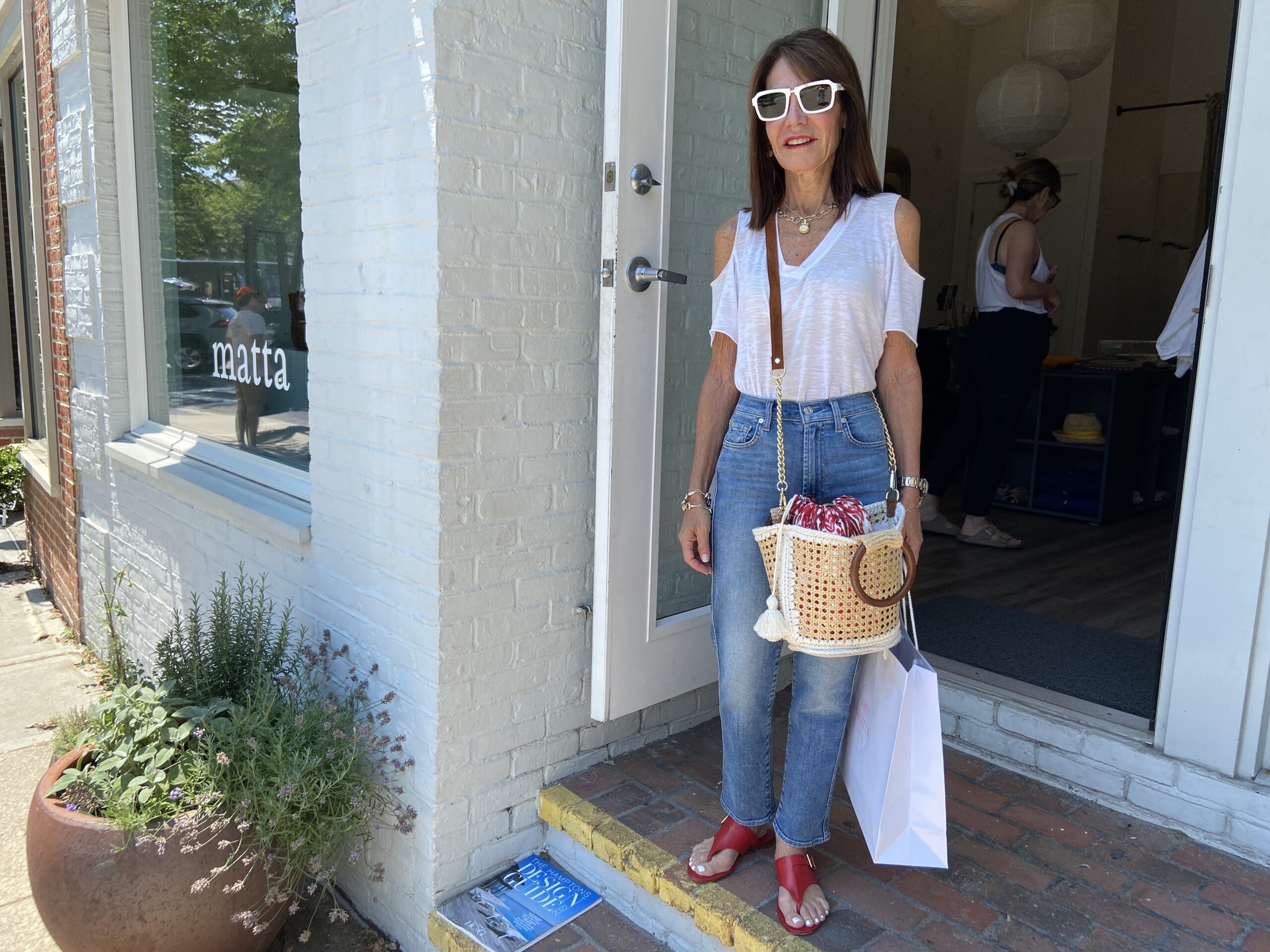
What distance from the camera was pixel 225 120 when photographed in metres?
3.70

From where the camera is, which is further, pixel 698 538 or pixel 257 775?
pixel 257 775

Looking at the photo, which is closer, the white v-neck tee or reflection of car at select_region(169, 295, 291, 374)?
the white v-neck tee

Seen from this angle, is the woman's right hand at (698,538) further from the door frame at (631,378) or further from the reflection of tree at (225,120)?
the reflection of tree at (225,120)

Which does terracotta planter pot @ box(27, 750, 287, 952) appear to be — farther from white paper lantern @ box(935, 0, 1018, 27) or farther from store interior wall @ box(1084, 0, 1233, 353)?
store interior wall @ box(1084, 0, 1233, 353)

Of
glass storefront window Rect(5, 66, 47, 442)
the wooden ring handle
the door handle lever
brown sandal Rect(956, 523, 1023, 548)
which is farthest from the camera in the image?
glass storefront window Rect(5, 66, 47, 442)

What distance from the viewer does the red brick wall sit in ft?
15.3

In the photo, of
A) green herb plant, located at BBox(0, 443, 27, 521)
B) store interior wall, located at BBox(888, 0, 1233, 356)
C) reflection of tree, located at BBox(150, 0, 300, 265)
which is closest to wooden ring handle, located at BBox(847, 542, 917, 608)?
reflection of tree, located at BBox(150, 0, 300, 265)

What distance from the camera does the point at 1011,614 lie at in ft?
11.8

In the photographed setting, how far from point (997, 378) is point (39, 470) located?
18.5ft

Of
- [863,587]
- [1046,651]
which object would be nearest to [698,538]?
[863,587]

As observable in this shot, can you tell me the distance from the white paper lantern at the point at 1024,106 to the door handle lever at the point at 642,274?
4120 millimetres

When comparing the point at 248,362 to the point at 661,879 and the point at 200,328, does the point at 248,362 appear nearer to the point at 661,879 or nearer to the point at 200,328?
the point at 200,328

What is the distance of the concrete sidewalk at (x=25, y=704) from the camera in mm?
2811

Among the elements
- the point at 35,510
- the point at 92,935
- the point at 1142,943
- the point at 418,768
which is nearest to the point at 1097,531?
the point at 1142,943
